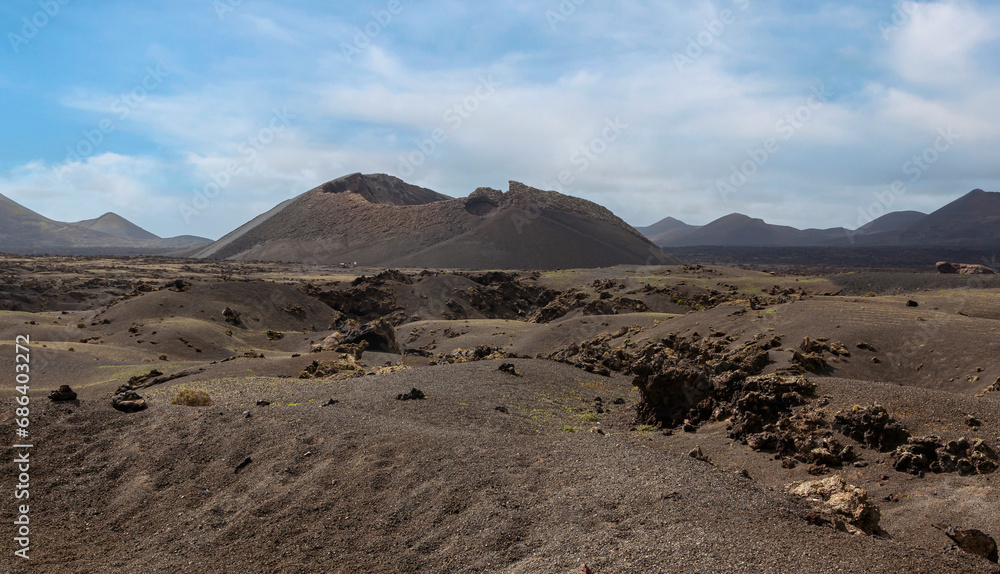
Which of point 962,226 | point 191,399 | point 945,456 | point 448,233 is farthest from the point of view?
point 962,226

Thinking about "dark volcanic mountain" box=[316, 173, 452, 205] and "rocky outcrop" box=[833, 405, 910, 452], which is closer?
"rocky outcrop" box=[833, 405, 910, 452]

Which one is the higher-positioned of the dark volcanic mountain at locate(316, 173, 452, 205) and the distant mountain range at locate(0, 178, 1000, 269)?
the dark volcanic mountain at locate(316, 173, 452, 205)

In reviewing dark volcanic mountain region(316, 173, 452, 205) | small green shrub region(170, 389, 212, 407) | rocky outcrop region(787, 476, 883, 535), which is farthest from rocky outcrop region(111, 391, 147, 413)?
dark volcanic mountain region(316, 173, 452, 205)

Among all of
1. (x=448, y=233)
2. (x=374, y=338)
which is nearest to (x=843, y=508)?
(x=374, y=338)

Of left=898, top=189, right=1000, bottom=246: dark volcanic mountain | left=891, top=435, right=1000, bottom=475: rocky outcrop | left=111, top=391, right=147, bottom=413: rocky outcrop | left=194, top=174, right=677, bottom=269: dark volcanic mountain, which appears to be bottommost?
left=891, top=435, right=1000, bottom=475: rocky outcrop

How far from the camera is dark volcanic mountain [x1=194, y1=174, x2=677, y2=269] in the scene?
84.2m

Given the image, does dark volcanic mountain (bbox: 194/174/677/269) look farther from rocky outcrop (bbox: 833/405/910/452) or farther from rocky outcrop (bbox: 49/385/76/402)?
rocky outcrop (bbox: 49/385/76/402)

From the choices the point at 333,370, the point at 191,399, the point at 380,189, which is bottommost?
the point at 333,370

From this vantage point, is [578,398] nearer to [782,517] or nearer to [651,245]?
[782,517]

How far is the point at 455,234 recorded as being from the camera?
94.1 m

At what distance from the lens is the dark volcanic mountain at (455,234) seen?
84.2 metres

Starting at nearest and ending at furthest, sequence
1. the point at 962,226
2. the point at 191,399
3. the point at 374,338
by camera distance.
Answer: the point at 191,399 < the point at 374,338 < the point at 962,226

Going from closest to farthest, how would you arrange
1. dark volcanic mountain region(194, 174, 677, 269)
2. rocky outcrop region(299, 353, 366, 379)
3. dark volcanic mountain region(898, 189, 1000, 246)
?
rocky outcrop region(299, 353, 366, 379) → dark volcanic mountain region(194, 174, 677, 269) → dark volcanic mountain region(898, 189, 1000, 246)

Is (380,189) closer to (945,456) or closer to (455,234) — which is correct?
(455,234)
